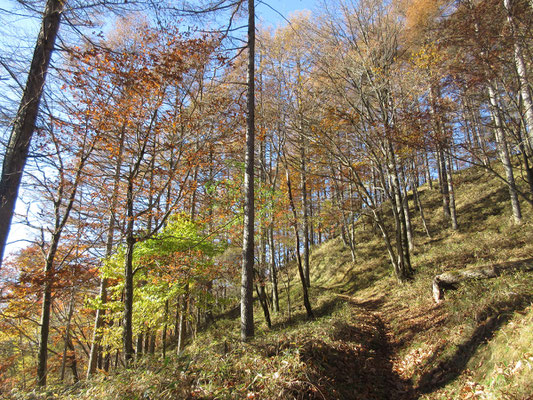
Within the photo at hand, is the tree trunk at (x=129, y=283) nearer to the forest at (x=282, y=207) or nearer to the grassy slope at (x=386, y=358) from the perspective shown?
the forest at (x=282, y=207)

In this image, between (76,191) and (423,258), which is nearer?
(76,191)

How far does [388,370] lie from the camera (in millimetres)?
5398

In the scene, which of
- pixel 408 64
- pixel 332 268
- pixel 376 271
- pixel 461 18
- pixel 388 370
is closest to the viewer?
pixel 388 370

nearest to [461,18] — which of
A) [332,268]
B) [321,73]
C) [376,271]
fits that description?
[321,73]

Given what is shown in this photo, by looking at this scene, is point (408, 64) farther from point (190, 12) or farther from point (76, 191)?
point (76, 191)

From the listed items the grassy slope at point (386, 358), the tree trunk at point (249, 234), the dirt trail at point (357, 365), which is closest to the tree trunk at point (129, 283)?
the grassy slope at point (386, 358)

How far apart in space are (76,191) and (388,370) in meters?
10.6

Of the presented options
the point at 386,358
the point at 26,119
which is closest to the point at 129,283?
the point at 26,119

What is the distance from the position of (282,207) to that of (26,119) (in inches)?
355

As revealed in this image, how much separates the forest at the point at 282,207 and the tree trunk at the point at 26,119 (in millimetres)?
26

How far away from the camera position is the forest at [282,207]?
4.29 m

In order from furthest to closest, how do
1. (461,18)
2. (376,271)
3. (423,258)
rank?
(376,271), (423,258), (461,18)

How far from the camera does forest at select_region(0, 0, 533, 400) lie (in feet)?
14.1

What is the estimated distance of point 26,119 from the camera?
167 inches
